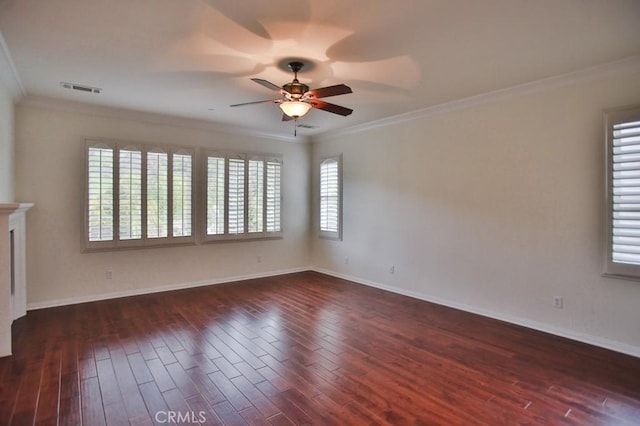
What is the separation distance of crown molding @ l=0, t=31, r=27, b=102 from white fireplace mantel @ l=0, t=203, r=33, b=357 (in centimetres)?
127

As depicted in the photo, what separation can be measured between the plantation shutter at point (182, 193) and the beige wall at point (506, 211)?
113 inches

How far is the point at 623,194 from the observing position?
3201mm

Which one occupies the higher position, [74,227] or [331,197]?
[331,197]

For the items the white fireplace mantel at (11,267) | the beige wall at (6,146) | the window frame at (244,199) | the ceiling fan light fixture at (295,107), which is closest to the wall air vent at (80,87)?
the beige wall at (6,146)

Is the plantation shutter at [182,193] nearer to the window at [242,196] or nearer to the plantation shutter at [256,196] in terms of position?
the window at [242,196]

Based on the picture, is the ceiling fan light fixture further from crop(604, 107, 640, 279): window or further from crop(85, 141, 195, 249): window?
crop(604, 107, 640, 279): window

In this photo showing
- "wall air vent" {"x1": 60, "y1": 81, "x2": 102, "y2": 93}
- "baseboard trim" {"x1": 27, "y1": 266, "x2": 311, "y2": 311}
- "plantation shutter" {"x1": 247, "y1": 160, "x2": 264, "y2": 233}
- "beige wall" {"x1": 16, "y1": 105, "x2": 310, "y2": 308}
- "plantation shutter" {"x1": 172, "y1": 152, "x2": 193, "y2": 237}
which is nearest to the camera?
"wall air vent" {"x1": 60, "y1": 81, "x2": 102, "y2": 93}

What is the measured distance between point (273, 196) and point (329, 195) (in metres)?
1.06

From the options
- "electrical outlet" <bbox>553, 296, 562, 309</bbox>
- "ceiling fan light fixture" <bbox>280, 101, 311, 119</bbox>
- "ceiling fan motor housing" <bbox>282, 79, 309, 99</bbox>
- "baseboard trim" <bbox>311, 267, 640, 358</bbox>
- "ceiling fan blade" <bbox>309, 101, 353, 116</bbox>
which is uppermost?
"ceiling fan motor housing" <bbox>282, 79, 309, 99</bbox>

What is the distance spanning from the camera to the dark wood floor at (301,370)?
232cm

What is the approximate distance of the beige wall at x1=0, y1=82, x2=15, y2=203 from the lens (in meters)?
3.55

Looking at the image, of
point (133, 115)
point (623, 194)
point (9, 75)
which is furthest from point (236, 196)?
point (623, 194)

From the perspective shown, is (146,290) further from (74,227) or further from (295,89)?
(295,89)

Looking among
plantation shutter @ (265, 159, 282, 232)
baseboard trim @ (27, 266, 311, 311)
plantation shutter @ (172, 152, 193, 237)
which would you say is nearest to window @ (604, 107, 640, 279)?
plantation shutter @ (265, 159, 282, 232)
